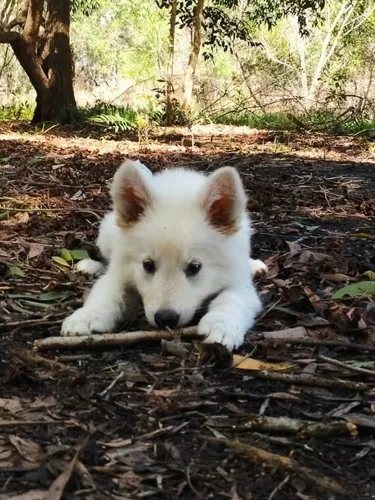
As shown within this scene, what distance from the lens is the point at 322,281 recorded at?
12.8 ft

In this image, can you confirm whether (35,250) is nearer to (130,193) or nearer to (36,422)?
(130,193)

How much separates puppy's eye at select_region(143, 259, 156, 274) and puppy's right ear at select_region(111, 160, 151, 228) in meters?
0.27

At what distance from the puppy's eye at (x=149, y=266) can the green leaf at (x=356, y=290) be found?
40.4 inches

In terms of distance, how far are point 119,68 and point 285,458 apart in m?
36.0

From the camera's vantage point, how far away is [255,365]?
263cm

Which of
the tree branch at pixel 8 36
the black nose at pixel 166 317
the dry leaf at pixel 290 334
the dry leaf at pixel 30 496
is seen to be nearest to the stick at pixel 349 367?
the dry leaf at pixel 290 334

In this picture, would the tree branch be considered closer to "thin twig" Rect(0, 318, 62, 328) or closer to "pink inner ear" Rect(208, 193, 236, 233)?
"pink inner ear" Rect(208, 193, 236, 233)

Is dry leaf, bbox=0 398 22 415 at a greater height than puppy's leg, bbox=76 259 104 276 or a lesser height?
lesser

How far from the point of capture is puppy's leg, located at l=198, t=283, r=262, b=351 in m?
2.80

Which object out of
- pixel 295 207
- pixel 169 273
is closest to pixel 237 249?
pixel 169 273

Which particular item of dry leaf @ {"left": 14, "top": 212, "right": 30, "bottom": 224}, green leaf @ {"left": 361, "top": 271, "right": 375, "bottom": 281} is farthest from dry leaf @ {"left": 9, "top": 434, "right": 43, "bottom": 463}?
dry leaf @ {"left": 14, "top": 212, "right": 30, "bottom": 224}

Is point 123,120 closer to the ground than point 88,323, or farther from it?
farther from it

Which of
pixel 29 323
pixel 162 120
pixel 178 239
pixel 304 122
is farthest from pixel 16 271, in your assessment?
pixel 304 122

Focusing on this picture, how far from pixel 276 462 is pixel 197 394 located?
0.53 metres
